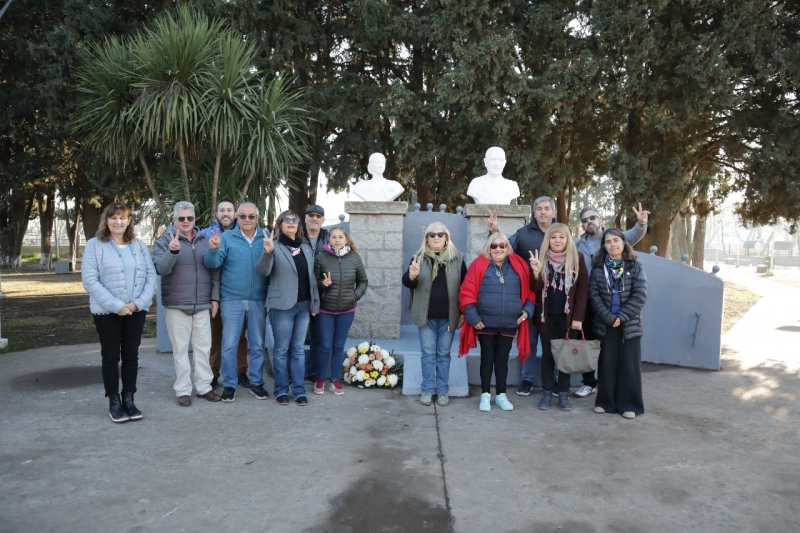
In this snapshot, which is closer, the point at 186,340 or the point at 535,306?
the point at 186,340

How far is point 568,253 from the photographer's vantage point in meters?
5.16

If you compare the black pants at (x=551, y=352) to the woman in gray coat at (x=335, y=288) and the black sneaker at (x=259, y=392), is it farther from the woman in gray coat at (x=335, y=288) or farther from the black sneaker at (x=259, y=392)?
the black sneaker at (x=259, y=392)

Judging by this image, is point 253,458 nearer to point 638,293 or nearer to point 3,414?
point 3,414

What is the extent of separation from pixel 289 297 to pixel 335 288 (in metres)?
0.42

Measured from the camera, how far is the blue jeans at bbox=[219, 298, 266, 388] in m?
5.30

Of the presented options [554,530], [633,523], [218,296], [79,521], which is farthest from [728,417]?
[79,521]

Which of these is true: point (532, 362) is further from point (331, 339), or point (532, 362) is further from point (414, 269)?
point (331, 339)

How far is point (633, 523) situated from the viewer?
3178mm

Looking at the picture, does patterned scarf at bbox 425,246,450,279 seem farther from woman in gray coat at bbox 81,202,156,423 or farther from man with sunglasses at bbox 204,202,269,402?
woman in gray coat at bbox 81,202,156,423

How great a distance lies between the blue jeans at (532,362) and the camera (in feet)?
18.7

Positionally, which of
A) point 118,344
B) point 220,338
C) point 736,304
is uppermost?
point 118,344

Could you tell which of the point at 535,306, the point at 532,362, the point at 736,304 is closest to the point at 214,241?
the point at 535,306

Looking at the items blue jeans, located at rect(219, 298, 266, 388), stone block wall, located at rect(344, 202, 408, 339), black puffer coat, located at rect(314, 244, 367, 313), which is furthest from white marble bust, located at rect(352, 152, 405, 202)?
blue jeans, located at rect(219, 298, 266, 388)

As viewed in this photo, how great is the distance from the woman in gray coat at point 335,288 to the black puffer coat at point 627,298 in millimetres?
1951
